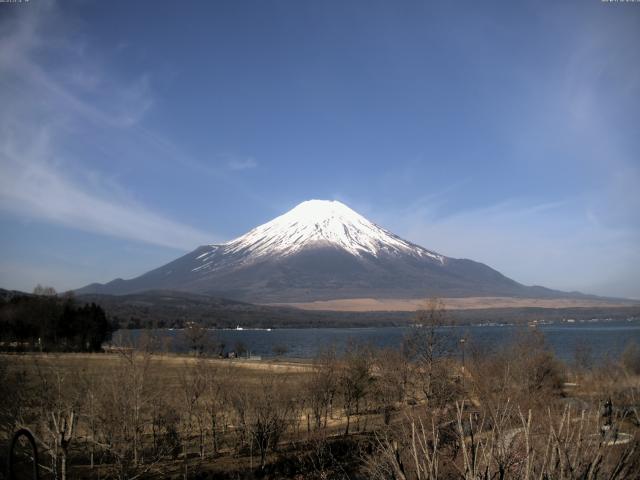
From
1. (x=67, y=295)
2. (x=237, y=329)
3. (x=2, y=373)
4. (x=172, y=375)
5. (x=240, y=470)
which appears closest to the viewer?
(x=2, y=373)

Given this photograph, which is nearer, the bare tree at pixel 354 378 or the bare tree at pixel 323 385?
the bare tree at pixel 323 385

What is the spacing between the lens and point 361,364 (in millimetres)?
34031

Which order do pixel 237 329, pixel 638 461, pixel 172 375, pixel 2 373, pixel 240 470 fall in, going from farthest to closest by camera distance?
pixel 237 329
pixel 172 375
pixel 240 470
pixel 2 373
pixel 638 461

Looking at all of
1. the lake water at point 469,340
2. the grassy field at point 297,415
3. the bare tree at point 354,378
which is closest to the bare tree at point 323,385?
the grassy field at point 297,415

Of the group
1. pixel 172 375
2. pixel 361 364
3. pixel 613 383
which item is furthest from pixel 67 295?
pixel 613 383

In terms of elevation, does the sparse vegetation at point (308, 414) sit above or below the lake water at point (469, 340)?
above

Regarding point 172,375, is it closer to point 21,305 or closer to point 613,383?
point 613,383

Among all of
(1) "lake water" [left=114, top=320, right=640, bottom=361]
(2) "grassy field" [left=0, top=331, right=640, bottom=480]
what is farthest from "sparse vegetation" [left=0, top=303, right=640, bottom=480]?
(1) "lake water" [left=114, top=320, right=640, bottom=361]

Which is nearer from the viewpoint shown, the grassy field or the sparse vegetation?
the sparse vegetation

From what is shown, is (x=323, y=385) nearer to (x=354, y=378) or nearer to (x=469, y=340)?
(x=354, y=378)

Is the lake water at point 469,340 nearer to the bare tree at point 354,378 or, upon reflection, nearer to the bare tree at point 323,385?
the bare tree at point 354,378

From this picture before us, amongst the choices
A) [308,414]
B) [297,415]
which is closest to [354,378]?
[297,415]

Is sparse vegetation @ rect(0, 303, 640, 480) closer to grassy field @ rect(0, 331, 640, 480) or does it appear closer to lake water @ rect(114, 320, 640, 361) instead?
grassy field @ rect(0, 331, 640, 480)

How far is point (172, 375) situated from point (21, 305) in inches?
1690
